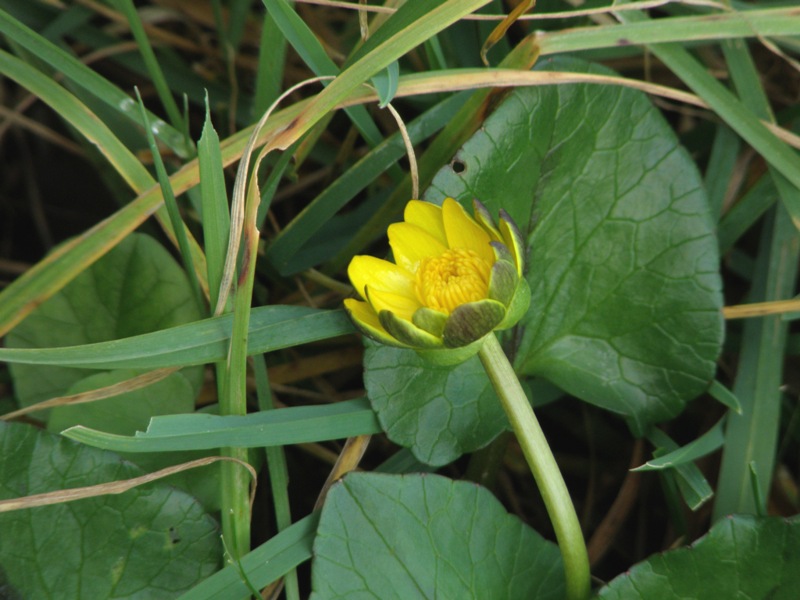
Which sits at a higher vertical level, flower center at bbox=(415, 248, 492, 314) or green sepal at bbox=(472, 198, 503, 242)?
green sepal at bbox=(472, 198, 503, 242)

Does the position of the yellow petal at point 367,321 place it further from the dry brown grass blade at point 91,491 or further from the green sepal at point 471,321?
the dry brown grass blade at point 91,491

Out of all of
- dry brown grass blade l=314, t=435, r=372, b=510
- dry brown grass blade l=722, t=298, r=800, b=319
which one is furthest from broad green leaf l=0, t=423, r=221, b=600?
dry brown grass blade l=722, t=298, r=800, b=319

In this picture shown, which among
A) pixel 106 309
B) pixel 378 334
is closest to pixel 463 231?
pixel 378 334

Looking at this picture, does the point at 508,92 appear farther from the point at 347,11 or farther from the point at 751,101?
the point at 347,11

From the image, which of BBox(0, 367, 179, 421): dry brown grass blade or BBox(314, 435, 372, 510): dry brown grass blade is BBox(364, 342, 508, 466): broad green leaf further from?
BBox(0, 367, 179, 421): dry brown grass blade

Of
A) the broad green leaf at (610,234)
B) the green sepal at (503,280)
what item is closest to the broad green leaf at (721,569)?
the broad green leaf at (610,234)
